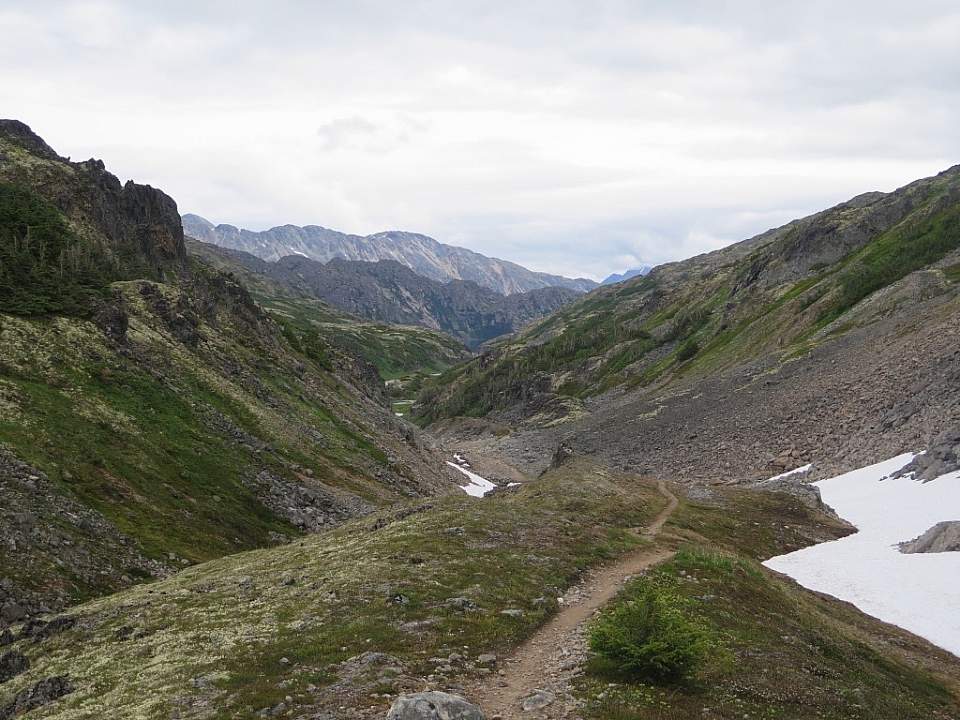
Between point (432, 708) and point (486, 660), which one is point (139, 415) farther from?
point (432, 708)

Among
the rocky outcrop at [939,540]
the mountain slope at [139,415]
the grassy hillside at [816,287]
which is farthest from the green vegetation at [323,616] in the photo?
the grassy hillside at [816,287]

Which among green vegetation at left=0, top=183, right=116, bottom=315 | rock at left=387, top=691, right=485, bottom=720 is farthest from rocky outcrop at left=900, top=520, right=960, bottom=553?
green vegetation at left=0, top=183, right=116, bottom=315

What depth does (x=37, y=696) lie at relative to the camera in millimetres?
19609

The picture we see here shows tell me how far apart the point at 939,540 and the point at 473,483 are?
7511 centimetres

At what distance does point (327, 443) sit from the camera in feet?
247

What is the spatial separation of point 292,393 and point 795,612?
70.1m

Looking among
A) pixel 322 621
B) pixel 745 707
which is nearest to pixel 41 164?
pixel 322 621

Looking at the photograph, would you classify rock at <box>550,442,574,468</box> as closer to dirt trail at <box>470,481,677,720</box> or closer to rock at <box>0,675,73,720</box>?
dirt trail at <box>470,481,677,720</box>

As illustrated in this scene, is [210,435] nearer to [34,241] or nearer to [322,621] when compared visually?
[34,241]

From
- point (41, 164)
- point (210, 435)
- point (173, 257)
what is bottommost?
point (210, 435)

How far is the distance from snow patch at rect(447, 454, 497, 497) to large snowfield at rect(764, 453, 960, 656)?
48.1 m

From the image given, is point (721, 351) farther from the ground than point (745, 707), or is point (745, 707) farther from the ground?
point (721, 351)

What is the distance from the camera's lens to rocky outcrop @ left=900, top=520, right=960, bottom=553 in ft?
113

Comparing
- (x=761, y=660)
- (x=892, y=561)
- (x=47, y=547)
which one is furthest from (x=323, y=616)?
(x=892, y=561)
